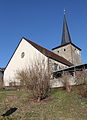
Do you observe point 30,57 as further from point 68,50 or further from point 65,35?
point 65,35

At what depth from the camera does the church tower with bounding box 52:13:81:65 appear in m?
31.7

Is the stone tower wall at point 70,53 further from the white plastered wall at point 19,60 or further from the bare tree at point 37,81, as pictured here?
the bare tree at point 37,81

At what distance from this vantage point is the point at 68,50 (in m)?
32.2

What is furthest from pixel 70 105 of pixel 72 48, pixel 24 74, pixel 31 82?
pixel 72 48

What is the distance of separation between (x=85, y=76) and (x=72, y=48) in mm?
20963

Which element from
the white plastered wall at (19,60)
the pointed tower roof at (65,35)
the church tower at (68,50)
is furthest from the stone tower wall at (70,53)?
the white plastered wall at (19,60)

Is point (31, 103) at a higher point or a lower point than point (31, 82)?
lower

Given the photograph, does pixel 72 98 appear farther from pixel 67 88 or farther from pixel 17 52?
pixel 17 52

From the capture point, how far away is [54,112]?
7785 millimetres

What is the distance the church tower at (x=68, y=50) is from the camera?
31737mm

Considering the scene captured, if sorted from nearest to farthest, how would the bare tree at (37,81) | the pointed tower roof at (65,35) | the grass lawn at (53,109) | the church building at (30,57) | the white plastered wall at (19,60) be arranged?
the grass lawn at (53,109) < the bare tree at (37,81) < the church building at (30,57) < the white plastered wall at (19,60) < the pointed tower roof at (65,35)

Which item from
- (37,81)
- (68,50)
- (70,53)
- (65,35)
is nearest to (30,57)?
(70,53)

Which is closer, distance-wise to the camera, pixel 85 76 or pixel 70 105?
pixel 70 105

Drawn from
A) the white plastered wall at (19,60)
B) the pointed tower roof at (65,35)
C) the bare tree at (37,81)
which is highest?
the pointed tower roof at (65,35)
